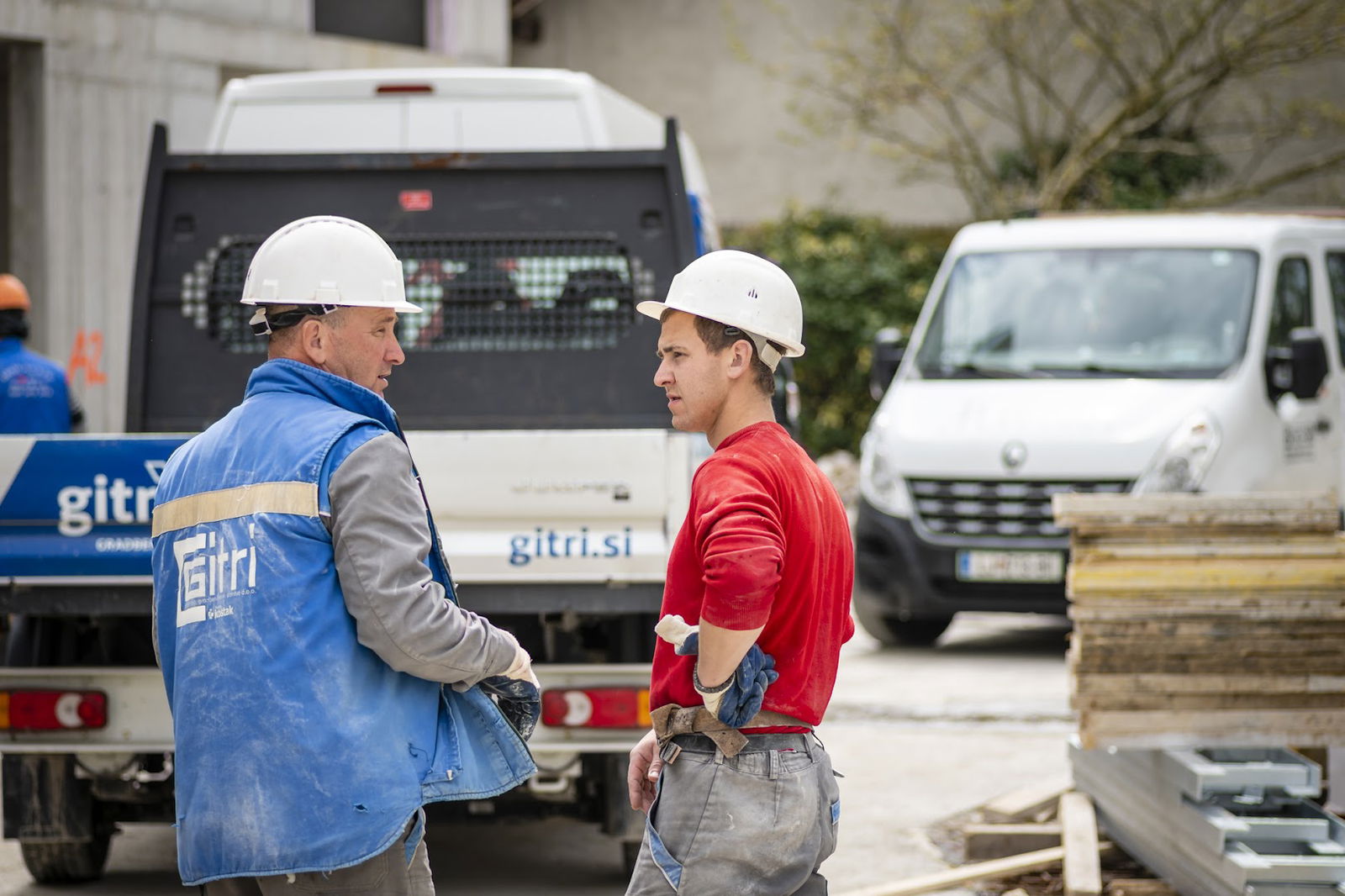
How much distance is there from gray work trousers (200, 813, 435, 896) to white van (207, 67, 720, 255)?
5076mm

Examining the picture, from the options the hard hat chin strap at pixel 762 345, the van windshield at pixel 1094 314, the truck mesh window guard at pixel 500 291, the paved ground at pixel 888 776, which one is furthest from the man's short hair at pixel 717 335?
the van windshield at pixel 1094 314

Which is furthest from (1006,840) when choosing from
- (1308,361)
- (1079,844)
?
(1308,361)

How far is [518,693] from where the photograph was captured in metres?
3.26

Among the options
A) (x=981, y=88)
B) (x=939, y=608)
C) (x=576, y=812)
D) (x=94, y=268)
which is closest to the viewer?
(x=576, y=812)

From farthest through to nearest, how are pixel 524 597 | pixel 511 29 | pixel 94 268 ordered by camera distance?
pixel 511 29 < pixel 94 268 < pixel 524 597

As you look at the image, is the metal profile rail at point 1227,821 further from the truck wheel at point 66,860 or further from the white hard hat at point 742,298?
the truck wheel at point 66,860

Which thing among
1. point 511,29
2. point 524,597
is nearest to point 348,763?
point 524,597

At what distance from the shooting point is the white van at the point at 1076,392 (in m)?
9.91

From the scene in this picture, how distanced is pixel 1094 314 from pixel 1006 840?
17.3ft

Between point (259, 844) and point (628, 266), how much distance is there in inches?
149

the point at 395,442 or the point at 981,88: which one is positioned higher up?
the point at 981,88

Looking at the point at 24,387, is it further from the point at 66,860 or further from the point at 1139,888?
the point at 1139,888

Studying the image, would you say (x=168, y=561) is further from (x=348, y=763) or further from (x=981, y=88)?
(x=981, y=88)

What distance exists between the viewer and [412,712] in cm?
305
